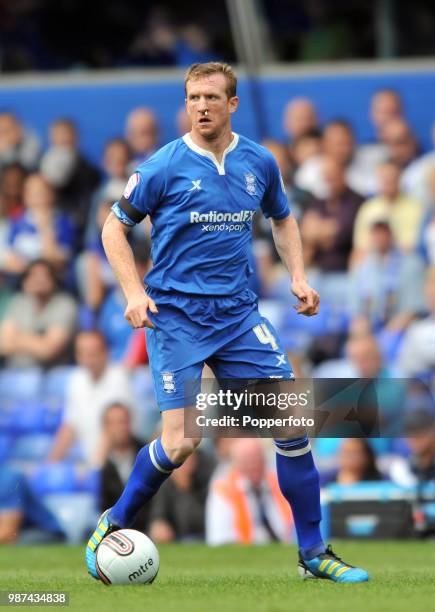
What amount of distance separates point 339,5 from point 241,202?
8.96 meters

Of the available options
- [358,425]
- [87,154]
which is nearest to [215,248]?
[358,425]

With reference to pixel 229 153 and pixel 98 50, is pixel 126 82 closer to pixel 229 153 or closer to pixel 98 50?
pixel 98 50

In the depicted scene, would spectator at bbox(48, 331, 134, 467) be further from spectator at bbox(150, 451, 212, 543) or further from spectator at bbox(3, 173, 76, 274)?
spectator at bbox(3, 173, 76, 274)

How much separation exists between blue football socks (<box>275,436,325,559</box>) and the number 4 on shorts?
1.47 ft

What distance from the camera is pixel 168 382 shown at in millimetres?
6402

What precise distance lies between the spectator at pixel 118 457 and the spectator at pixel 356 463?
1.66 m

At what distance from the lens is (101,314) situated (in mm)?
13414

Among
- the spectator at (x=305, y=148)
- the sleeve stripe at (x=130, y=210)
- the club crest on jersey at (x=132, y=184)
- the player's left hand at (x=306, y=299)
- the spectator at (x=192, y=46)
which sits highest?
the spectator at (x=192, y=46)

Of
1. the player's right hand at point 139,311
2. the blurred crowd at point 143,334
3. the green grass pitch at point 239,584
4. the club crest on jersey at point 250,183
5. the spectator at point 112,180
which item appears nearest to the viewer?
the green grass pitch at point 239,584

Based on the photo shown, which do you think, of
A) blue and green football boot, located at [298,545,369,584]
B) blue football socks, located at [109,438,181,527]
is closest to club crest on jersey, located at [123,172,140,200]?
blue football socks, located at [109,438,181,527]

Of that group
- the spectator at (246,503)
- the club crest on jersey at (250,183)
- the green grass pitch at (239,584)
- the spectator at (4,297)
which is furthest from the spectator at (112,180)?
the club crest on jersey at (250,183)

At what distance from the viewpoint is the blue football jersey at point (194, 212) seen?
646 cm

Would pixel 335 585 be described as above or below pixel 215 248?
below

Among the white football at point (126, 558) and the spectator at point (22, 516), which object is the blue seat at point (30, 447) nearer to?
the spectator at point (22, 516)
